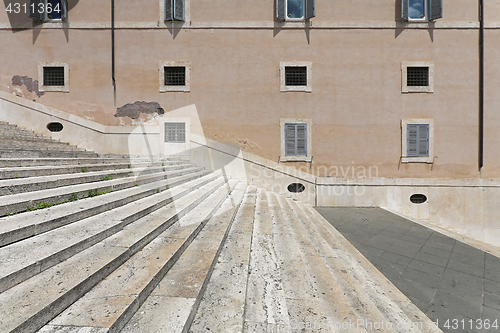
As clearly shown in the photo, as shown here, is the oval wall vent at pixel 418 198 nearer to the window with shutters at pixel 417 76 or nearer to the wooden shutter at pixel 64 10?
the window with shutters at pixel 417 76

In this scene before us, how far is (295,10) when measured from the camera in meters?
8.96

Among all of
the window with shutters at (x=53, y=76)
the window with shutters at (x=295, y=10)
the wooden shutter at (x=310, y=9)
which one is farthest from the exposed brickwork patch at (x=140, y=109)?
the wooden shutter at (x=310, y=9)

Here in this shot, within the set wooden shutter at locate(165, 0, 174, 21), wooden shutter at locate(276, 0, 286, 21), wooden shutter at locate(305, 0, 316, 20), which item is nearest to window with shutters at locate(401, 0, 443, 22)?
wooden shutter at locate(305, 0, 316, 20)

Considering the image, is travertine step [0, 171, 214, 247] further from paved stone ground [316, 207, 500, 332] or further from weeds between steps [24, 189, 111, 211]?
paved stone ground [316, 207, 500, 332]

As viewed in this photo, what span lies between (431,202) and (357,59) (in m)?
6.17

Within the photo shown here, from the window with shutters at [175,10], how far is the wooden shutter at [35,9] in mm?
5023

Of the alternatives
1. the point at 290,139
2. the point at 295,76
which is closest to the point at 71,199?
the point at 290,139

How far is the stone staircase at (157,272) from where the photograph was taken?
1.38 meters

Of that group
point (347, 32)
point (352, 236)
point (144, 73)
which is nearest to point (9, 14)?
point (144, 73)

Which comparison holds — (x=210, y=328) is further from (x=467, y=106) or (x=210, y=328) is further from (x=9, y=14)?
(x=9, y=14)

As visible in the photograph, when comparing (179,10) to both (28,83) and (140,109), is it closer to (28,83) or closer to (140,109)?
(140,109)

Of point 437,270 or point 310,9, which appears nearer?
point 437,270

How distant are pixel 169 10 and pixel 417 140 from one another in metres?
11.1

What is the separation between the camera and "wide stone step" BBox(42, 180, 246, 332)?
1.34 m
